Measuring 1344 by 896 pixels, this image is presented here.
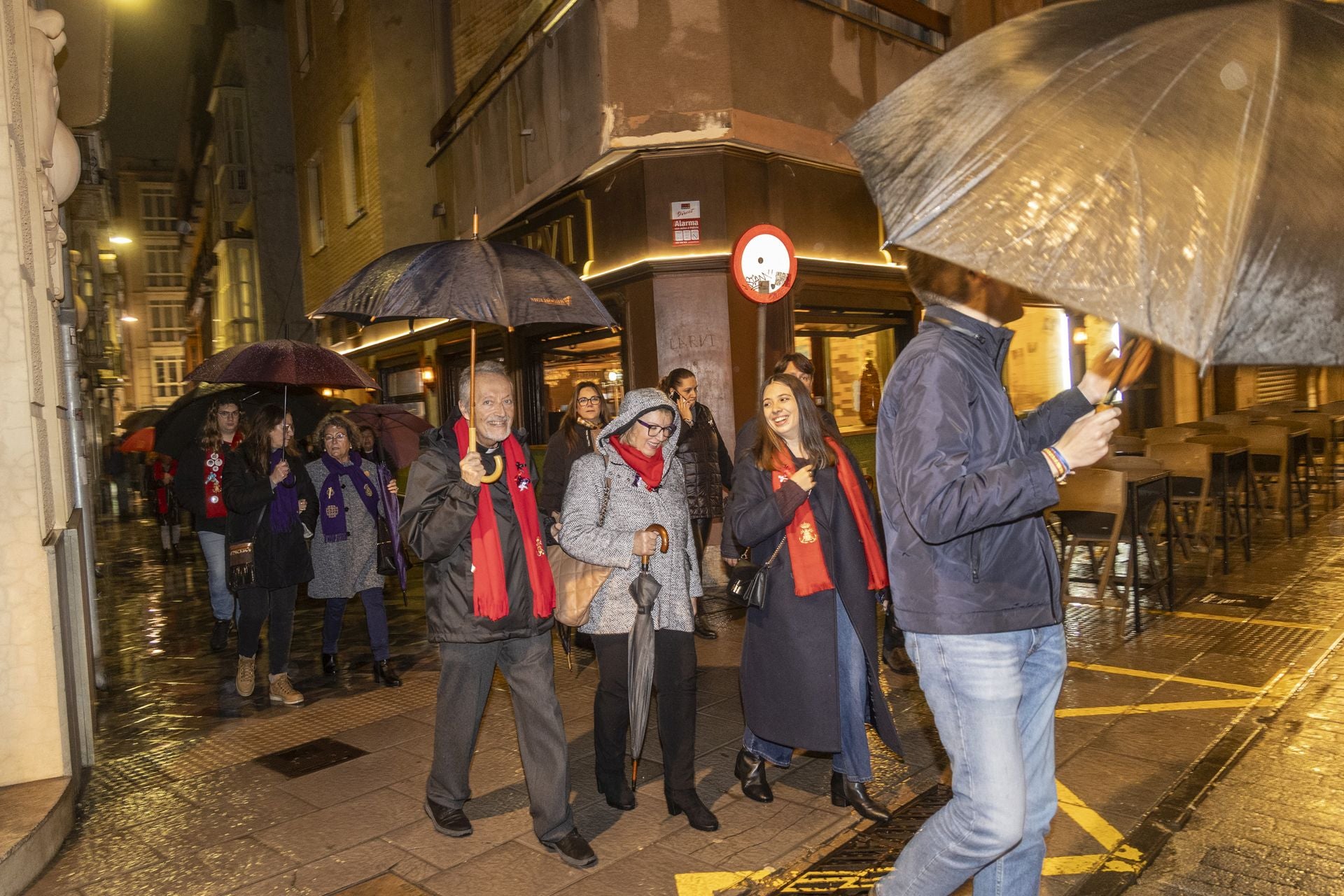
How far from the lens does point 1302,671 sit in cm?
583

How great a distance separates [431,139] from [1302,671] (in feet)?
51.2

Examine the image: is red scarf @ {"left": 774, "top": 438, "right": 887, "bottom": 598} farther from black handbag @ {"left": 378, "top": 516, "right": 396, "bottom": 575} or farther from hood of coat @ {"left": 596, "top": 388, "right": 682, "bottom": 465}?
black handbag @ {"left": 378, "top": 516, "right": 396, "bottom": 575}

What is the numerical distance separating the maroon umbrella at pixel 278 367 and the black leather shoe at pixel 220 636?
2.64 m

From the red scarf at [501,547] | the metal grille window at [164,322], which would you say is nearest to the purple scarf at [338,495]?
the red scarf at [501,547]

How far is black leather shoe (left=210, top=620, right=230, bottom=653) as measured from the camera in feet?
27.1

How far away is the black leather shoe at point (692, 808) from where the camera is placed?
13.3ft

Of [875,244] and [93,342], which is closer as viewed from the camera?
[875,244]

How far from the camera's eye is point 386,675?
6680 mm

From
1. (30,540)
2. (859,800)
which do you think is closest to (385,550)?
(30,540)

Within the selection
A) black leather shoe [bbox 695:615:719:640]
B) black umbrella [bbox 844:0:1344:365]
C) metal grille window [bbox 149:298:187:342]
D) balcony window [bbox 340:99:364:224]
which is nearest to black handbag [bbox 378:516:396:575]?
black leather shoe [bbox 695:615:719:640]

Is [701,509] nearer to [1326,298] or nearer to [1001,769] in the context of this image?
[1001,769]

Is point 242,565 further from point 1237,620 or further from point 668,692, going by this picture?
point 1237,620

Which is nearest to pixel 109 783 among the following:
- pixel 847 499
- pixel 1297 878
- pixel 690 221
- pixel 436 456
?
pixel 436 456

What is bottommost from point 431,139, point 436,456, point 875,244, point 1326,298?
point 436,456
